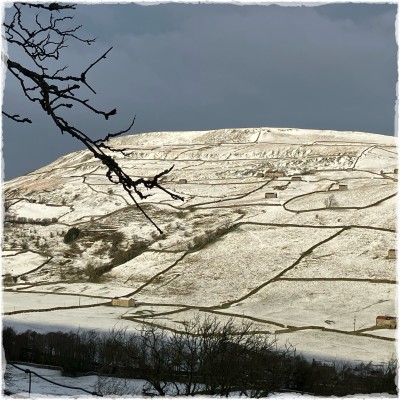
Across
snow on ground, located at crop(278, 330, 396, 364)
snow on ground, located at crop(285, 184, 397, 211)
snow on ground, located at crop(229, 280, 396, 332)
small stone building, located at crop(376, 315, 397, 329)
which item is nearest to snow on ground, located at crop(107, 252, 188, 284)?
snow on ground, located at crop(229, 280, 396, 332)

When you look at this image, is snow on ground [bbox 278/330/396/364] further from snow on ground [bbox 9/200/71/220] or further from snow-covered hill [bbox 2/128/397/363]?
snow on ground [bbox 9/200/71/220]

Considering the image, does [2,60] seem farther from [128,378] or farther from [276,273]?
[276,273]

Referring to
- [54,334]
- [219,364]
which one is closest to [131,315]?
[54,334]

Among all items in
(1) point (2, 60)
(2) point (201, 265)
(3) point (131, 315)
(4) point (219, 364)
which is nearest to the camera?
(1) point (2, 60)

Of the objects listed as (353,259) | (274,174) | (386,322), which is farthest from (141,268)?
(274,174)

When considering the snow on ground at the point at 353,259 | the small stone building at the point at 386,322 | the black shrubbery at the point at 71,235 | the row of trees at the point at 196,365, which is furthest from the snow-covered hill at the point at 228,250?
the row of trees at the point at 196,365
